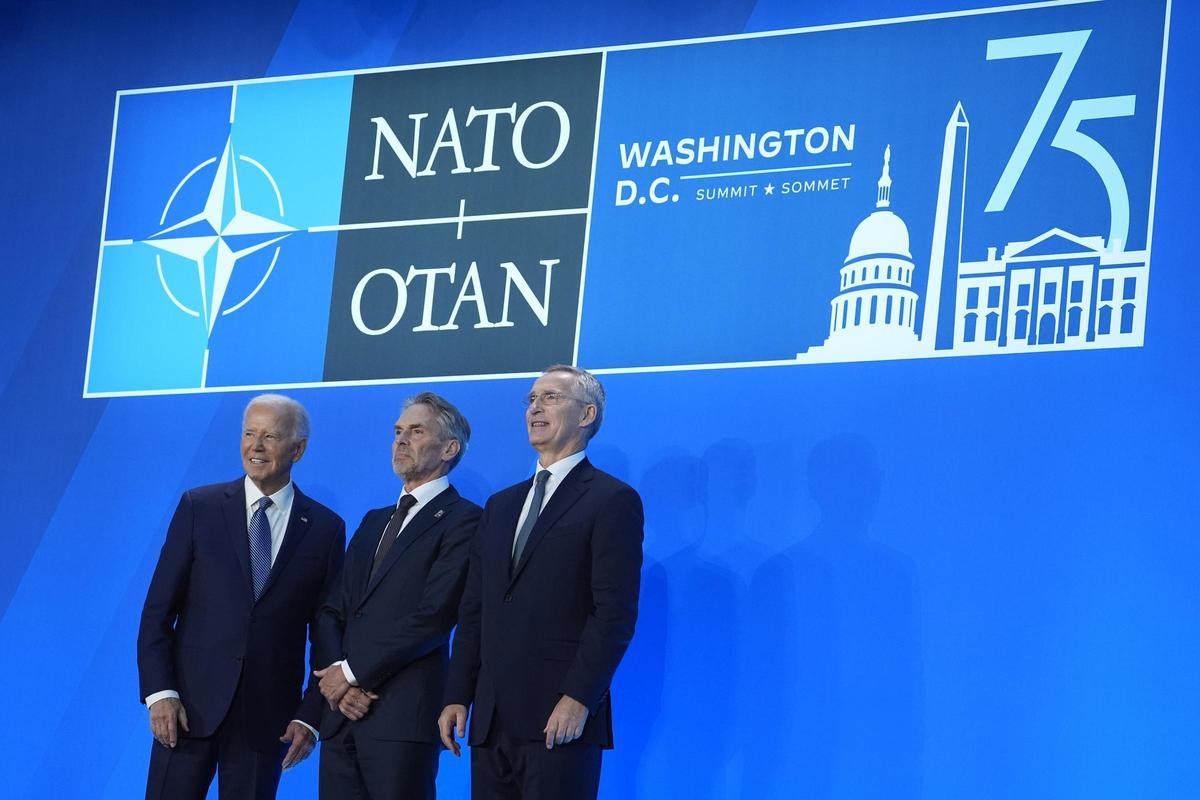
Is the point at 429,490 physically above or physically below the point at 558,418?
below

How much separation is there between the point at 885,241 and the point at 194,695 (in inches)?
92.2

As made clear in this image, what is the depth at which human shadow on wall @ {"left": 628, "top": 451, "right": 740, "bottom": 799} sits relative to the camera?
16.1 feet

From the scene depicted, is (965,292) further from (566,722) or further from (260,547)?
(260,547)

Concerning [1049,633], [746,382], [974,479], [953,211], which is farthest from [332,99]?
[1049,633]

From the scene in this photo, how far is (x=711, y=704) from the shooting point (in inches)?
194

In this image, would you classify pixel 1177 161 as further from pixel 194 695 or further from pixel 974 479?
pixel 194 695

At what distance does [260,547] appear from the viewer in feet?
15.3

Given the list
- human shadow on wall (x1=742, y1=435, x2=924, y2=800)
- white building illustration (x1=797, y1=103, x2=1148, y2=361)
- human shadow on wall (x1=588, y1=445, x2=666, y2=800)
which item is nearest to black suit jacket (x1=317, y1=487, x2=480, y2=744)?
human shadow on wall (x1=588, y1=445, x2=666, y2=800)

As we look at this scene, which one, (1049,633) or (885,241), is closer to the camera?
(1049,633)

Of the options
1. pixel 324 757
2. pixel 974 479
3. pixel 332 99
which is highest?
pixel 332 99

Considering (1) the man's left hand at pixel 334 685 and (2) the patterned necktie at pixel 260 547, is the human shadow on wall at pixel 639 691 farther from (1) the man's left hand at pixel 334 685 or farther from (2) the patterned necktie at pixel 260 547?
(2) the patterned necktie at pixel 260 547

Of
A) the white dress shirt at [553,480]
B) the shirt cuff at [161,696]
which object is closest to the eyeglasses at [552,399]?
the white dress shirt at [553,480]

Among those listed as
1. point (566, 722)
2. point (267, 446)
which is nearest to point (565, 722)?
point (566, 722)

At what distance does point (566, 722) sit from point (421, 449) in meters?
1.00
